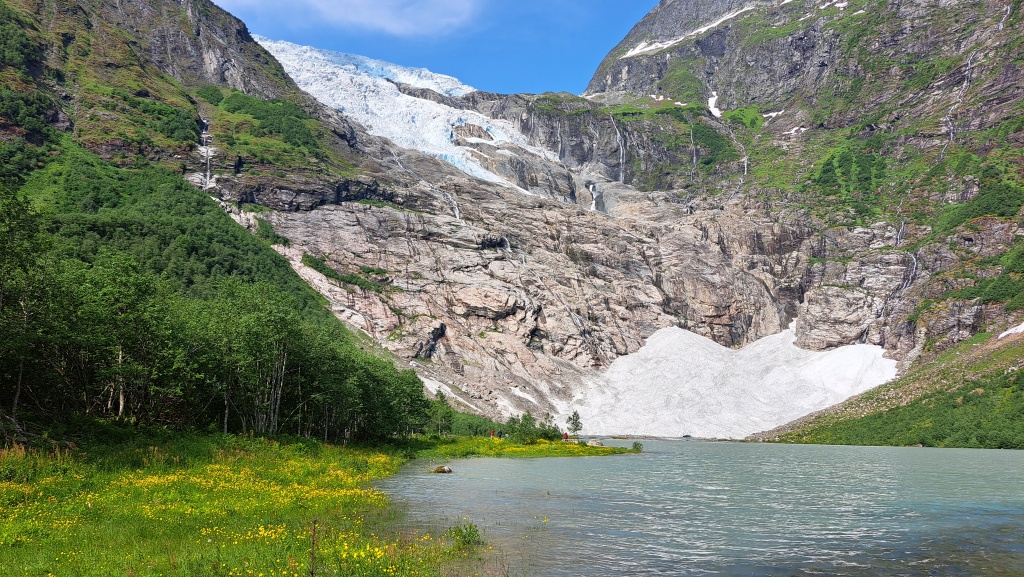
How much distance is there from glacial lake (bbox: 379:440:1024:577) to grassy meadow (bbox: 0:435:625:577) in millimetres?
2412

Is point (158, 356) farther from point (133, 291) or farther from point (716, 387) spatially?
point (716, 387)

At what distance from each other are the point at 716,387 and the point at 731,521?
15109 cm

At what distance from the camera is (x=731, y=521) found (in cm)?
2616

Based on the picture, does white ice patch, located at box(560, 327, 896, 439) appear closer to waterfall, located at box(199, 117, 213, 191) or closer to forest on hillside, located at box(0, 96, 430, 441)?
forest on hillside, located at box(0, 96, 430, 441)

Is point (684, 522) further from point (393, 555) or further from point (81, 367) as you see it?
point (81, 367)

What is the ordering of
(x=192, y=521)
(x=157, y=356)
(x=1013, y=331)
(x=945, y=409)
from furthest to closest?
(x=1013, y=331) → (x=945, y=409) → (x=157, y=356) → (x=192, y=521)

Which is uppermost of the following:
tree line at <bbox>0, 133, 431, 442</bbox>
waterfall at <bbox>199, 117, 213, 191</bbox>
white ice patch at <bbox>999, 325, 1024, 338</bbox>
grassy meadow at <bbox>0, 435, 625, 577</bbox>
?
waterfall at <bbox>199, 117, 213, 191</bbox>

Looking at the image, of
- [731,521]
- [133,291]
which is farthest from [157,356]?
[731,521]

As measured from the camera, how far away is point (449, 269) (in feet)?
602

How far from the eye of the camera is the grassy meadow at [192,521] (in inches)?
555

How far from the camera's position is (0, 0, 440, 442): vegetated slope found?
30.3m

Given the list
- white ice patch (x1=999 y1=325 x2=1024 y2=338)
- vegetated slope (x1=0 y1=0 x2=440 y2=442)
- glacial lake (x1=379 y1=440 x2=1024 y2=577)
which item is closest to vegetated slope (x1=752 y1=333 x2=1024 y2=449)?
white ice patch (x1=999 y1=325 x2=1024 y2=338)

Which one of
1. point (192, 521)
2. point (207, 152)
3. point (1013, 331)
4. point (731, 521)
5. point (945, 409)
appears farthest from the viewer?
point (207, 152)

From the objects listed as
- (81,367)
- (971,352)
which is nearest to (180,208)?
(81,367)
